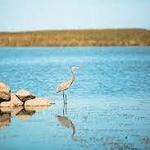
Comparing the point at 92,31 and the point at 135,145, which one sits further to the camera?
the point at 92,31

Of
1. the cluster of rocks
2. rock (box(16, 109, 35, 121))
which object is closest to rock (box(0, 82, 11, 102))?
the cluster of rocks

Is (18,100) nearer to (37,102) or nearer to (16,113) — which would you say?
(37,102)

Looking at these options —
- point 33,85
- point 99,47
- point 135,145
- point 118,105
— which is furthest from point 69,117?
point 99,47

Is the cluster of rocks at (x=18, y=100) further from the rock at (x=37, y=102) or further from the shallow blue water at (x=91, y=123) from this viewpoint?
the shallow blue water at (x=91, y=123)

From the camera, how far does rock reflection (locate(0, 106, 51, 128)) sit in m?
20.8

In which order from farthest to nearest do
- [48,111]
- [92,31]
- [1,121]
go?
[92,31] < [48,111] < [1,121]

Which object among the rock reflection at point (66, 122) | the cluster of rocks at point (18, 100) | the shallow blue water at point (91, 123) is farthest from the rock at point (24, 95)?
the rock reflection at point (66, 122)

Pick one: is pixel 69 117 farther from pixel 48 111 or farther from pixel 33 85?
pixel 33 85

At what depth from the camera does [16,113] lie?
877 inches

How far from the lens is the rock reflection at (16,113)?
2077 cm

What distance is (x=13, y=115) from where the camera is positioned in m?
21.8

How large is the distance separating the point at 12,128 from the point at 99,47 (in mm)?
89108

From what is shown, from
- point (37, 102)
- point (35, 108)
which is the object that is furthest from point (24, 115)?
point (37, 102)

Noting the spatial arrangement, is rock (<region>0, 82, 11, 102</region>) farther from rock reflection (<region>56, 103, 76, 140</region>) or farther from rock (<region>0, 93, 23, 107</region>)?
rock reflection (<region>56, 103, 76, 140</region>)
